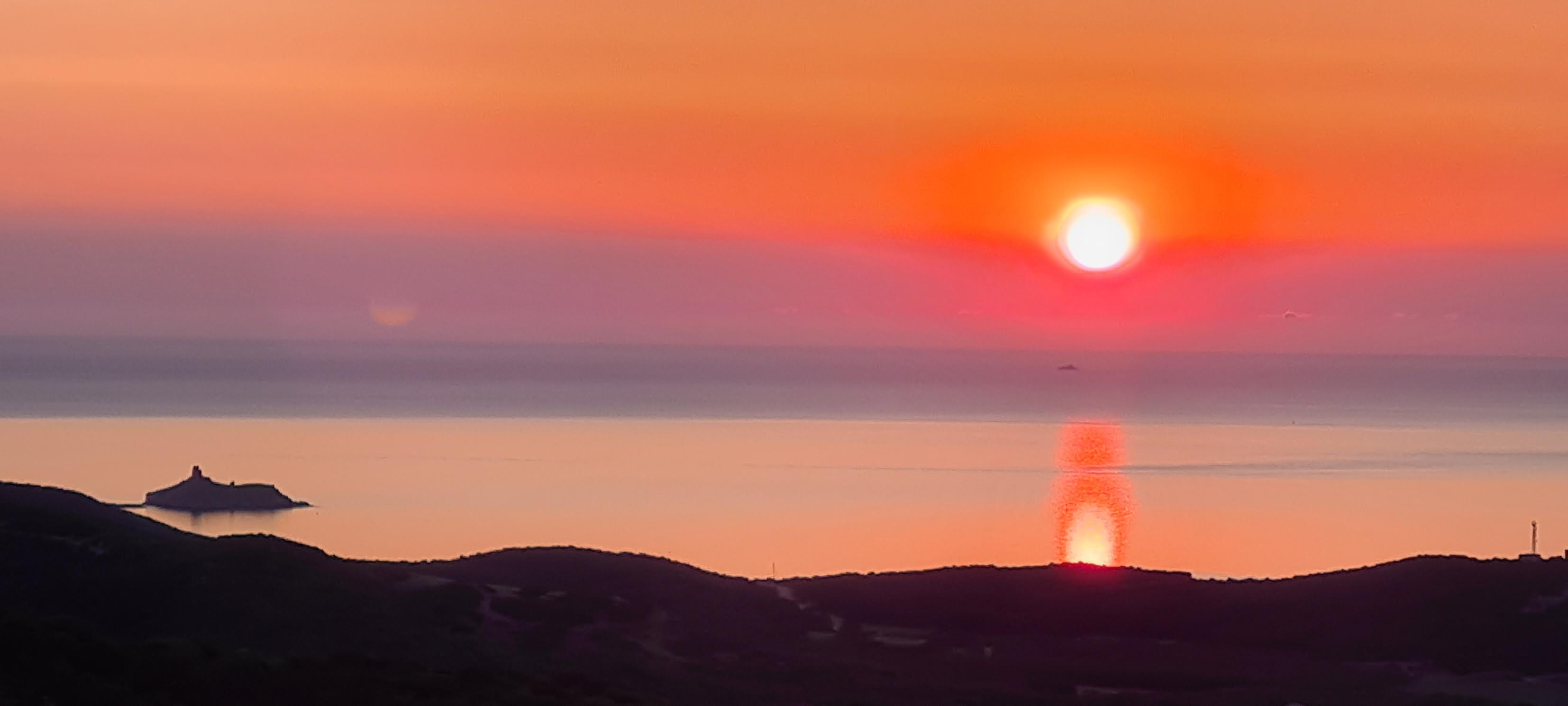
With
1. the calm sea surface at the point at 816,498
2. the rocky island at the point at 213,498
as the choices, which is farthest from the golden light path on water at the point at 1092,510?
the rocky island at the point at 213,498

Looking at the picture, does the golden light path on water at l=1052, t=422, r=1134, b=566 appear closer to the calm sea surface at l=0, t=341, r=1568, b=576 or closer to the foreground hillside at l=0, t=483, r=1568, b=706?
the calm sea surface at l=0, t=341, r=1568, b=576

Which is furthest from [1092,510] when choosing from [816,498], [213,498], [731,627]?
[731,627]

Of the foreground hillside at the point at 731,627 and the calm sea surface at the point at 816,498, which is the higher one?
the calm sea surface at the point at 816,498

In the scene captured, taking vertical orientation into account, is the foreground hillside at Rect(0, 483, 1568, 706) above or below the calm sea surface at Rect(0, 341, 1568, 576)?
below

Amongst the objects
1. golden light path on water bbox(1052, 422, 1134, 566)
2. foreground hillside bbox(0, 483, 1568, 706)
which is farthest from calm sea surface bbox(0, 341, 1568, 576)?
foreground hillside bbox(0, 483, 1568, 706)

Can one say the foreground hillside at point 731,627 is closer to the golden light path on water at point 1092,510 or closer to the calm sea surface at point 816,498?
the golden light path on water at point 1092,510

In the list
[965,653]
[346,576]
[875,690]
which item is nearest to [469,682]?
[875,690]

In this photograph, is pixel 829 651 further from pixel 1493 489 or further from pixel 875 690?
pixel 1493 489
